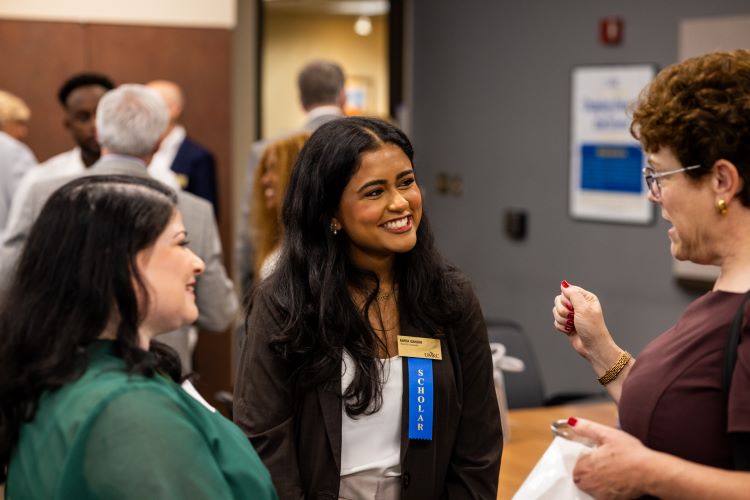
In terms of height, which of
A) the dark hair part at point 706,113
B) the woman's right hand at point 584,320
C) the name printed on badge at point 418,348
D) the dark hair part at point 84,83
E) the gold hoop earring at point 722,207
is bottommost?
the name printed on badge at point 418,348

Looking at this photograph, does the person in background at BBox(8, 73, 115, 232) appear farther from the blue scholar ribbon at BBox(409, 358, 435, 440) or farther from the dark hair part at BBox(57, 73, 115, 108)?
the blue scholar ribbon at BBox(409, 358, 435, 440)

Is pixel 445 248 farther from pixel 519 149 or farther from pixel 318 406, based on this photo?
pixel 318 406

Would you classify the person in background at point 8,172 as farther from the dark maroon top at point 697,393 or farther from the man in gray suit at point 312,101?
the dark maroon top at point 697,393

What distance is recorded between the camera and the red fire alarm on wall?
527cm

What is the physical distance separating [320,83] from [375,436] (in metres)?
→ 2.44

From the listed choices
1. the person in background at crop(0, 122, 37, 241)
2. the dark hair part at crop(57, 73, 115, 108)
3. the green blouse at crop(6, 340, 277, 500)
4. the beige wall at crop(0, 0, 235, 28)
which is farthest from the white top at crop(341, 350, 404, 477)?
the beige wall at crop(0, 0, 235, 28)

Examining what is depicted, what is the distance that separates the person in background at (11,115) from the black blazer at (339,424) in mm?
3500

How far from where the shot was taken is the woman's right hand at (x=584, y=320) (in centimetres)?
201

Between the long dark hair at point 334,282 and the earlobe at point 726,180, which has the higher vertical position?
the earlobe at point 726,180

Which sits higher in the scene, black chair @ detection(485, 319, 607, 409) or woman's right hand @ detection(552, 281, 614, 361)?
woman's right hand @ detection(552, 281, 614, 361)

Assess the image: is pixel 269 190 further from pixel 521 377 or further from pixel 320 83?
pixel 521 377

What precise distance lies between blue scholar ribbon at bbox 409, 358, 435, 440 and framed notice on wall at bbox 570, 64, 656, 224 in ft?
10.7

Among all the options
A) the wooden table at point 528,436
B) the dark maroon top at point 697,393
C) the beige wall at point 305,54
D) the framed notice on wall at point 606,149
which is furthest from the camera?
the beige wall at point 305,54

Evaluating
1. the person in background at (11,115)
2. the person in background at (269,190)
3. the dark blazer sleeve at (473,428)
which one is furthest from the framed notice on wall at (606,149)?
the dark blazer sleeve at (473,428)
